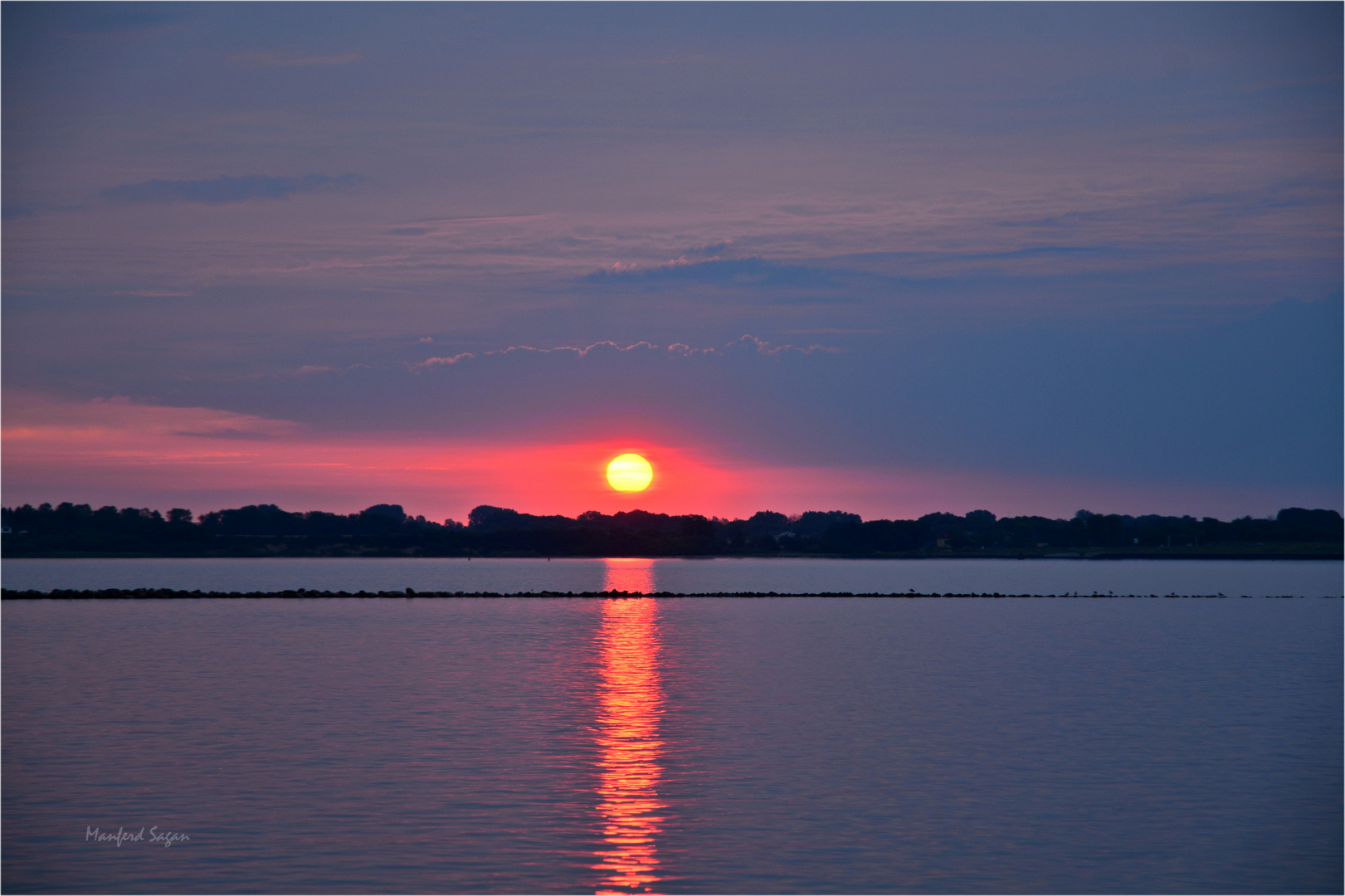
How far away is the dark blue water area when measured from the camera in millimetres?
20641

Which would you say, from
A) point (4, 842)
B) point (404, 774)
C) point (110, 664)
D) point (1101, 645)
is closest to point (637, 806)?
point (404, 774)

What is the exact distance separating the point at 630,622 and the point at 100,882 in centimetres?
7109

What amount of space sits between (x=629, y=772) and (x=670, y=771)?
928 mm

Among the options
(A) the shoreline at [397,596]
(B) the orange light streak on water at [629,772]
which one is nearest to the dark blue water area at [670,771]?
(B) the orange light streak on water at [629,772]

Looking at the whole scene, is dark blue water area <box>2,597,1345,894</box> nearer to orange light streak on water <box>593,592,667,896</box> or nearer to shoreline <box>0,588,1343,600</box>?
orange light streak on water <box>593,592,667,896</box>

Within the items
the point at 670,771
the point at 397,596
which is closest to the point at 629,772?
the point at 670,771

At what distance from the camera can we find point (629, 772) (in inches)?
1126

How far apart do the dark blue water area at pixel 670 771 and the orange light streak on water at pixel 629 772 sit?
10 cm

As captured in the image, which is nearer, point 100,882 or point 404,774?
point 100,882

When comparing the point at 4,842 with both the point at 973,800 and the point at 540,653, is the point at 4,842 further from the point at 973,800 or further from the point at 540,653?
the point at 540,653

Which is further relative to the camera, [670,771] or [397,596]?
[397,596]

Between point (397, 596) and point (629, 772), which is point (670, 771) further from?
point (397, 596)

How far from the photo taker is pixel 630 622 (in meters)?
90.4

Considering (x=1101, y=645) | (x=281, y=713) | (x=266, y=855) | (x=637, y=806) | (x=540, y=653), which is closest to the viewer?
(x=266, y=855)
